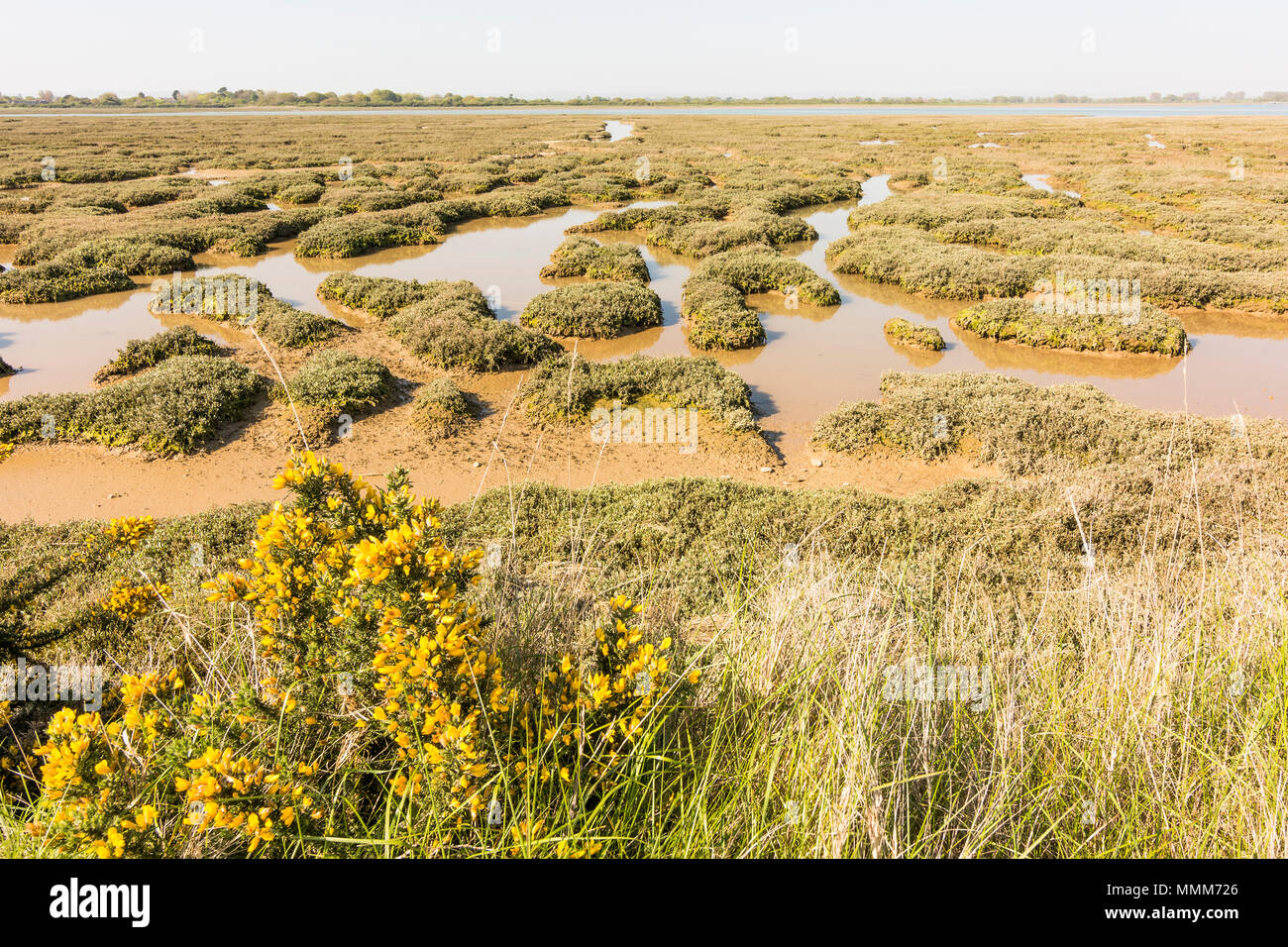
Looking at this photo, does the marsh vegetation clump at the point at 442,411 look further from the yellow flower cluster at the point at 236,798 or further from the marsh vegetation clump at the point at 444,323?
the yellow flower cluster at the point at 236,798

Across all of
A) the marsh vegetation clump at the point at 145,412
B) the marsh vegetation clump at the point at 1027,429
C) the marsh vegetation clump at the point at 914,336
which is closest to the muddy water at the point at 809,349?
the marsh vegetation clump at the point at 914,336

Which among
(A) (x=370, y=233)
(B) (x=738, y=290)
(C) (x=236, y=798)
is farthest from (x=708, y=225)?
(C) (x=236, y=798)

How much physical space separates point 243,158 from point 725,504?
4620 centimetres

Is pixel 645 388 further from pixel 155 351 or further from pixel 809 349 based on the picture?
pixel 155 351

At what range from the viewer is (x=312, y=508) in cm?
231

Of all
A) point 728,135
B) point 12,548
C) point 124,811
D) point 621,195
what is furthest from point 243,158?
point 124,811

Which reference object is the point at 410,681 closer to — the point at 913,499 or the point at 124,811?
the point at 124,811

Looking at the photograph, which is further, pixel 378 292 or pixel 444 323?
pixel 378 292

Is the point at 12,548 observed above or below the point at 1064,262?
below

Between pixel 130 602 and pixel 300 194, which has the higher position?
pixel 300 194

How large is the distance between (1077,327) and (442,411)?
13.1 meters

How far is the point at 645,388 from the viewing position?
1067 centimetres

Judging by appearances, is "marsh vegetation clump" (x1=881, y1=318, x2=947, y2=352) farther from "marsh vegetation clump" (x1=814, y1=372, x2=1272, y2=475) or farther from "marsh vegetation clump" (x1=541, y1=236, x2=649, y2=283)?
"marsh vegetation clump" (x1=541, y1=236, x2=649, y2=283)

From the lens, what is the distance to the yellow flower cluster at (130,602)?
178 inches
